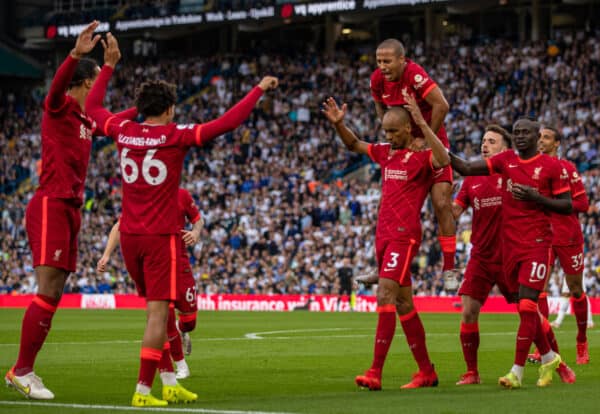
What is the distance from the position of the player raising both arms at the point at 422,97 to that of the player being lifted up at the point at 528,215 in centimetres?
46

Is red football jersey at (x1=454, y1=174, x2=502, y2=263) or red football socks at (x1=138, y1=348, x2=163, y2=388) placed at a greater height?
red football jersey at (x1=454, y1=174, x2=502, y2=263)

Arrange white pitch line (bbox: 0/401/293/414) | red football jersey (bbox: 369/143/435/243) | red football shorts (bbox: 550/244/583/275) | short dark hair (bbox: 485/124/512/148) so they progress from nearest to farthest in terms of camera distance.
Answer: white pitch line (bbox: 0/401/293/414) < red football jersey (bbox: 369/143/435/243) < short dark hair (bbox: 485/124/512/148) < red football shorts (bbox: 550/244/583/275)

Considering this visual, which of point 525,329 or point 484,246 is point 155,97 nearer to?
point 525,329

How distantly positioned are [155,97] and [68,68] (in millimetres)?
1128

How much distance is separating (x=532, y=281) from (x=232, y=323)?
16.6 m

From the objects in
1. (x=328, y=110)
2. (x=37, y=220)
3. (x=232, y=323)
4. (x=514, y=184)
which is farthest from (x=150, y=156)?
→ (x=232, y=323)

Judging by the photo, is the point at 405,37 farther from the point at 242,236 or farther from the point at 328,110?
the point at 328,110

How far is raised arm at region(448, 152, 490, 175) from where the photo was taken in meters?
11.9

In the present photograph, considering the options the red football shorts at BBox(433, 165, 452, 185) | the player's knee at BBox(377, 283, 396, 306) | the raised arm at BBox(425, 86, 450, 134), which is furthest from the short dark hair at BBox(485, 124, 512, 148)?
the player's knee at BBox(377, 283, 396, 306)

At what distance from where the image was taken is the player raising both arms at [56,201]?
10.7 meters

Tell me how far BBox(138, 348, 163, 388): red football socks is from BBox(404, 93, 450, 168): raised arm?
11.1 ft

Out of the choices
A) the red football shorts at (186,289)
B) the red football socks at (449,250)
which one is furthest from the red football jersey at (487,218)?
the red football shorts at (186,289)

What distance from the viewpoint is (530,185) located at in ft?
39.8

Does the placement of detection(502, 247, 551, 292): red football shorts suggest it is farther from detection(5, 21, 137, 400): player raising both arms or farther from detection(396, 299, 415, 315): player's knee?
detection(5, 21, 137, 400): player raising both arms
